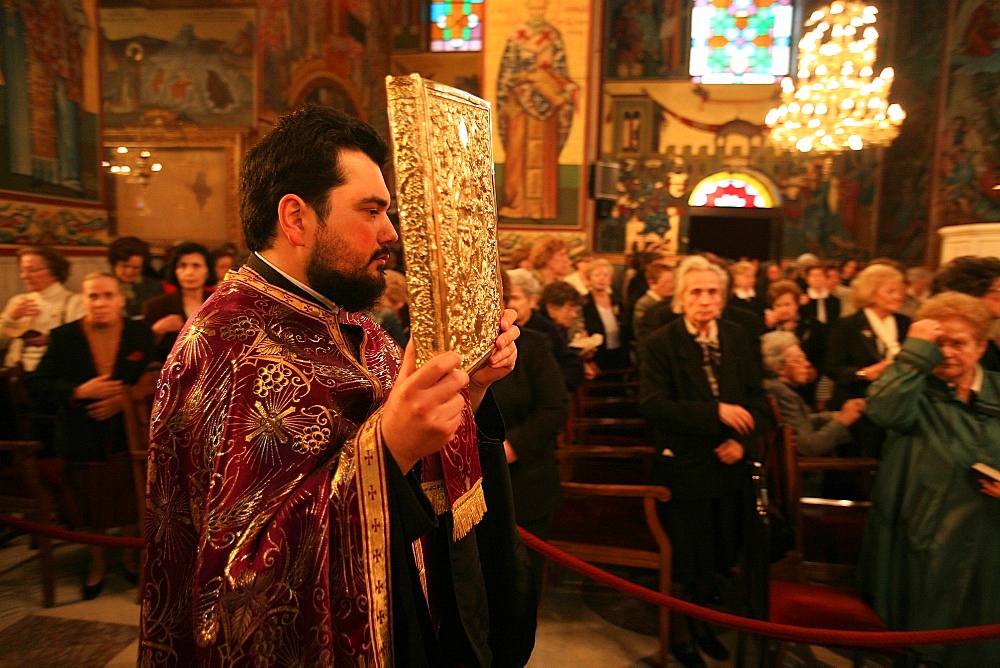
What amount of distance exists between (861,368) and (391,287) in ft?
11.2

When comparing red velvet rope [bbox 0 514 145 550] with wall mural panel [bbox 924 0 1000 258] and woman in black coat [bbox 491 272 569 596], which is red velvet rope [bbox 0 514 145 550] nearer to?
woman in black coat [bbox 491 272 569 596]

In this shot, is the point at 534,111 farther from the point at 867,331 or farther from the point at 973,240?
the point at 867,331

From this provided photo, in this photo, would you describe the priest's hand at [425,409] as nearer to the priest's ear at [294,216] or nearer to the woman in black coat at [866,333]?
the priest's ear at [294,216]

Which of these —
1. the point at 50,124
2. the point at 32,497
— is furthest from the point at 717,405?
the point at 50,124

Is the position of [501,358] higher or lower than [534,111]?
lower

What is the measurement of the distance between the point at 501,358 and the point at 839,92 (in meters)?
11.8

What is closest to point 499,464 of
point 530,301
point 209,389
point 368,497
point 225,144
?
point 368,497

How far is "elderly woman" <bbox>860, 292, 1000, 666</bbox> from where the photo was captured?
282 cm

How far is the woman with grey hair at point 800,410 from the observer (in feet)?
13.3

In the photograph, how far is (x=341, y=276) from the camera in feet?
4.53

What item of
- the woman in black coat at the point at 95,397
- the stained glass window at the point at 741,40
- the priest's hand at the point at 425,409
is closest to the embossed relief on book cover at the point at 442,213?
the priest's hand at the point at 425,409

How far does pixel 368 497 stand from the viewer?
3.95ft

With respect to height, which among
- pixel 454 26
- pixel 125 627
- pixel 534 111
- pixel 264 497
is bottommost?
pixel 125 627

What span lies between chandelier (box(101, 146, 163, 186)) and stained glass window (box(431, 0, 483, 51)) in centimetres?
1070
